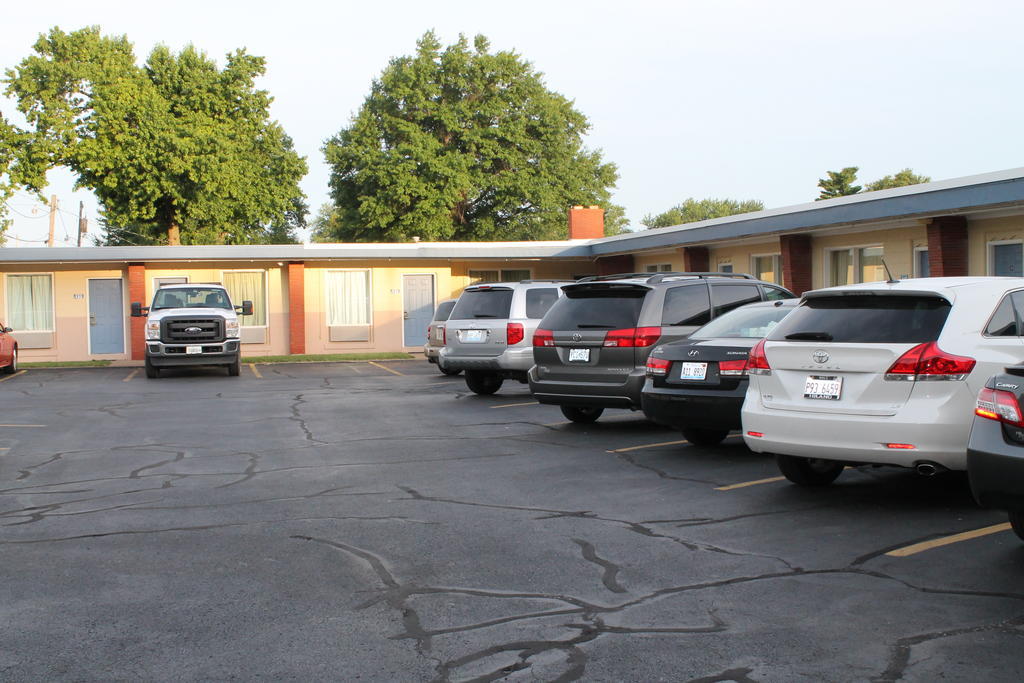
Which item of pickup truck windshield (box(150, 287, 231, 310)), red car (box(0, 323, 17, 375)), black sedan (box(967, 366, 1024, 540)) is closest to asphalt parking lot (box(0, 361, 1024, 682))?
black sedan (box(967, 366, 1024, 540))

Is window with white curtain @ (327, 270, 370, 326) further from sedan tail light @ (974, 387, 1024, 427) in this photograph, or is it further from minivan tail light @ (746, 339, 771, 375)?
sedan tail light @ (974, 387, 1024, 427)

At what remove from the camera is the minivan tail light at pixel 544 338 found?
40.6 feet

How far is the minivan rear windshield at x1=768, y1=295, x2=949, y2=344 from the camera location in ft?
23.9

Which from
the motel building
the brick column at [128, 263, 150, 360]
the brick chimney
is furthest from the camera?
the brick chimney

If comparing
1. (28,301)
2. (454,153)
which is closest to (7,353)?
(28,301)

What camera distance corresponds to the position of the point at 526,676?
435 cm

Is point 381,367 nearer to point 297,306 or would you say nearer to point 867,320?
point 297,306

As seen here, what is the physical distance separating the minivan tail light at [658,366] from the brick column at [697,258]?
1661 centimetres

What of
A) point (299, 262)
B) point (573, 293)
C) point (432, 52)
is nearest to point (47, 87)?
point (432, 52)

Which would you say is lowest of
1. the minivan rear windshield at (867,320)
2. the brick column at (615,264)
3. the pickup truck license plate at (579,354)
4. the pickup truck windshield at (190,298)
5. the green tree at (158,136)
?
the pickup truck license plate at (579,354)

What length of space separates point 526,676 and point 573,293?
8.48 meters

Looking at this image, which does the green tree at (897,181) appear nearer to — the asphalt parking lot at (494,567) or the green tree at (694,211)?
the green tree at (694,211)

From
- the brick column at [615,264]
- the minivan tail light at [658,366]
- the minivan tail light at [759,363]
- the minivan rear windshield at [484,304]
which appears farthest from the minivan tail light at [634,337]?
the brick column at [615,264]

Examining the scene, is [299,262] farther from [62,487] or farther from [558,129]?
[558,129]
